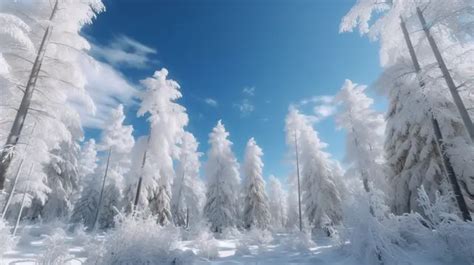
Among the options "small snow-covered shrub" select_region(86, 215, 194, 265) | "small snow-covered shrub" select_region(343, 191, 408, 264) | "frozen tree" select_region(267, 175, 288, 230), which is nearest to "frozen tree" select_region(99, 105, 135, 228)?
"small snow-covered shrub" select_region(86, 215, 194, 265)

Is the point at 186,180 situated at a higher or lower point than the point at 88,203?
higher

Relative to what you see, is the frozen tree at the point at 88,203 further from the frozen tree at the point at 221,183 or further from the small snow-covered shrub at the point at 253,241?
the small snow-covered shrub at the point at 253,241

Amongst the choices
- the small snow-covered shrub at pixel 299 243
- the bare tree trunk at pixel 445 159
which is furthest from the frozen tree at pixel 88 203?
the bare tree trunk at pixel 445 159

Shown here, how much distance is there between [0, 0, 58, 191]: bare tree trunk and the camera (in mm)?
7629

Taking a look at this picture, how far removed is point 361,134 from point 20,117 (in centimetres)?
1986

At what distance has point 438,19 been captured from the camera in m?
7.60

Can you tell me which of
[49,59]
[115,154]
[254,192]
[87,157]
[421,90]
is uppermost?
[87,157]

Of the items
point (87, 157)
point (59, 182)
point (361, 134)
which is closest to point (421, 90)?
point (361, 134)

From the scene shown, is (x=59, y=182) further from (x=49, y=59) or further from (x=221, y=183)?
(x=49, y=59)

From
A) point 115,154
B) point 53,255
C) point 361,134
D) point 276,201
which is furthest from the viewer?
point 276,201

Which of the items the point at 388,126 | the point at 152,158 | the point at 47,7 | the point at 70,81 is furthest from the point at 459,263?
the point at 152,158

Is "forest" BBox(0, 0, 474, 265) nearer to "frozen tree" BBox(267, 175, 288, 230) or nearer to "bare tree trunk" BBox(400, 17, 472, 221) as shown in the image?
"bare tree trunk" BBox(400, 17, 472, 221)

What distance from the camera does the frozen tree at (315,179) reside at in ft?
72.4

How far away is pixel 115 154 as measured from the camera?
90.3 ft
